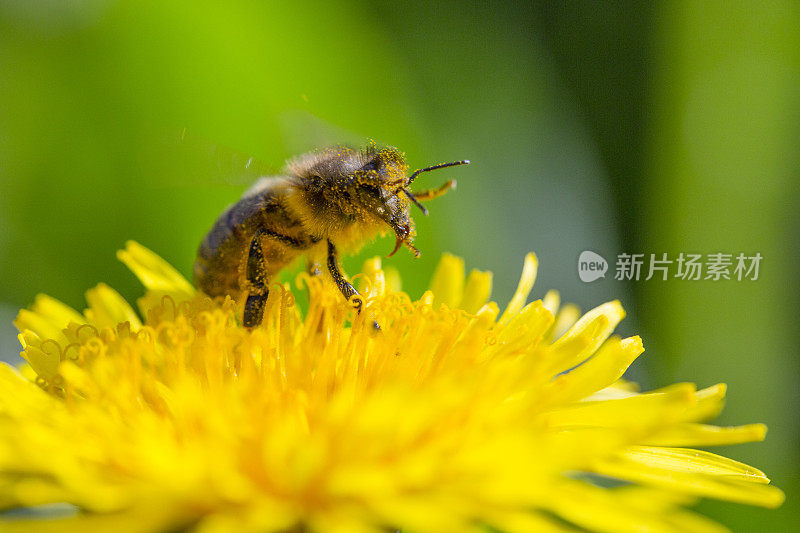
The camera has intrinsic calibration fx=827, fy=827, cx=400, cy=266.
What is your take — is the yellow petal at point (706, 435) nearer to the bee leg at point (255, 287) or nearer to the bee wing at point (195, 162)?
the bee leg at point (255, 287)

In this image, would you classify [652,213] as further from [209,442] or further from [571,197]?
[209,442]

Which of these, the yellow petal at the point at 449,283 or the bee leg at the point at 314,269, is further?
the yellow petal at the point at 449,283

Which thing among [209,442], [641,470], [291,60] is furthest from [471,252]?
[209,442]

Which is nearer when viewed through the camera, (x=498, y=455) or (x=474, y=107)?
(x=498, y=455)

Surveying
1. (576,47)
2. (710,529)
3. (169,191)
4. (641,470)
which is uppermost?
(576,47)

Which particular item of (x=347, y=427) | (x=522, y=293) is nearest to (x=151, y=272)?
(x=522, y=293)

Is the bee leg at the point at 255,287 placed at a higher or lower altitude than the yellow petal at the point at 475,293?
lower

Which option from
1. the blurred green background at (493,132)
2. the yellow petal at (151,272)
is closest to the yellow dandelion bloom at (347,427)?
the yellow petal at (151,272)
